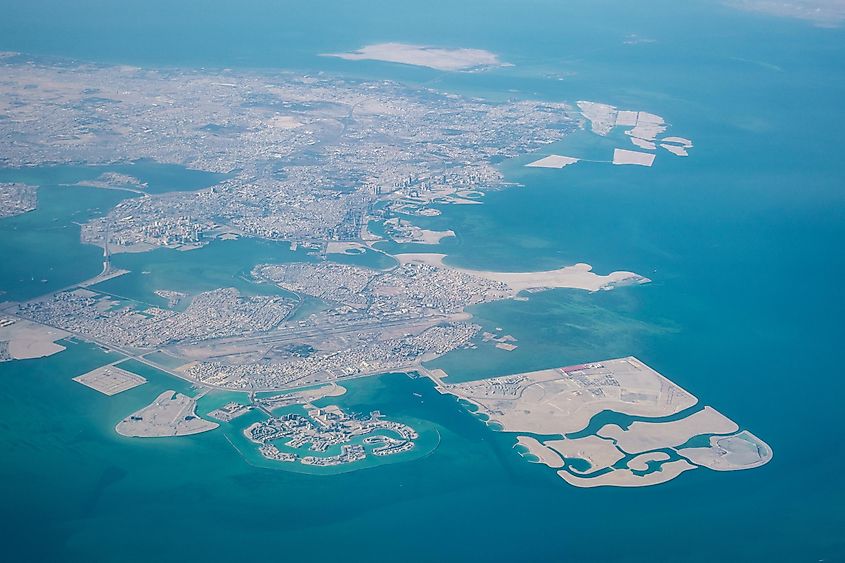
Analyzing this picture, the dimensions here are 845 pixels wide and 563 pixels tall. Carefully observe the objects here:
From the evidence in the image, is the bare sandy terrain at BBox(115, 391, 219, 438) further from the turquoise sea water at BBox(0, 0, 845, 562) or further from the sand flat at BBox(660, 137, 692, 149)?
the sand flat at BBox(660, 137, 692, 149)

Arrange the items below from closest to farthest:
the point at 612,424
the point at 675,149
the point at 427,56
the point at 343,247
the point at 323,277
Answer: the point at 612,424 → the point at 323,277 → the point at 343,247 → the point at 675,149 → the point at 427,56

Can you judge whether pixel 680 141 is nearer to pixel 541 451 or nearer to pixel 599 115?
pixel 599 115

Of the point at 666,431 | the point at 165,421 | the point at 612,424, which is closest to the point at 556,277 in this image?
the point at 612,424

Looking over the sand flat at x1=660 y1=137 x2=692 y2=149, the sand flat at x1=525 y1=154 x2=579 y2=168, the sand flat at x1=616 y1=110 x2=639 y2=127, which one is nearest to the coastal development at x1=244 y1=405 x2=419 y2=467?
the sand flat at x1=525 y1=154 x2=579 y2=168

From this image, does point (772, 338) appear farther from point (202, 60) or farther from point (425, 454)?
point (202, 60)

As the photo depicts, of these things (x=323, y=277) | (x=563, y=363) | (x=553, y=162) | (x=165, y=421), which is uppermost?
(x=553, y=162)

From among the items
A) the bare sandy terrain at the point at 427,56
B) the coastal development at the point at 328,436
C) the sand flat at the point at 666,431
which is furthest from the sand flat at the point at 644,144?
the coastal development at the point at 328,436
